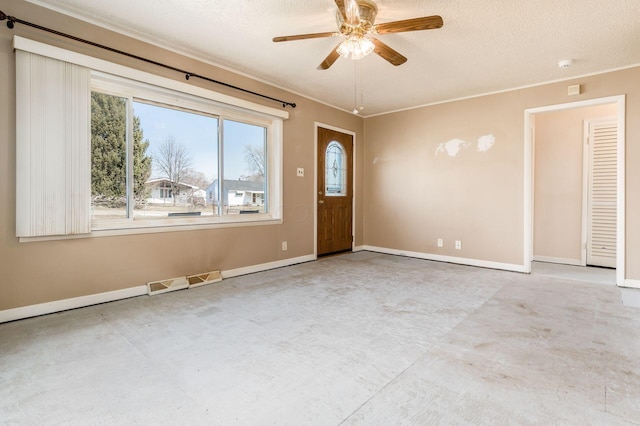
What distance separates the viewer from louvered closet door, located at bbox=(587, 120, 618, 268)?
4.44m

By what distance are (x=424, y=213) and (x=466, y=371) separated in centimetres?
367

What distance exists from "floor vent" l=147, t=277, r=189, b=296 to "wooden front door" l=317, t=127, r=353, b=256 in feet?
7.61

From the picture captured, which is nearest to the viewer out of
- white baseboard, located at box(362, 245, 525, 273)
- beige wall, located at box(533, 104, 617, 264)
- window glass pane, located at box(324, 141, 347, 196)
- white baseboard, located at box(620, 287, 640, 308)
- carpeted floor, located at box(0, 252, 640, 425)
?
carpeted floor, located at box(0, 252, 640, 425)

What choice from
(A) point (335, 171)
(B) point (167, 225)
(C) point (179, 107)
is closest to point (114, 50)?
(C) point (179, 107)

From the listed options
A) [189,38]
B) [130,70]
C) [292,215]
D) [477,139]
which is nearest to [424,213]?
[477,139]

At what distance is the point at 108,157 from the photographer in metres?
2.97

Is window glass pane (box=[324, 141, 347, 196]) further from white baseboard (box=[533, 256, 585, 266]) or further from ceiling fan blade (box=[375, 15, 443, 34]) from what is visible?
white baseboard (box=[533, 256, 585, 266])

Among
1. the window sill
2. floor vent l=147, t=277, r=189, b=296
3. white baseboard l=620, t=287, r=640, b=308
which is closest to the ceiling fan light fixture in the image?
the window sill

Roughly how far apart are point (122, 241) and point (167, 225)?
0.45 m

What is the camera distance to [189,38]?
10.1ft

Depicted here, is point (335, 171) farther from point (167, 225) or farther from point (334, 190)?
point (167, 225)

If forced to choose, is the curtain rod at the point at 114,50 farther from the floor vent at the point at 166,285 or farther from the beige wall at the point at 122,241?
the floor vent at the point at 166,285

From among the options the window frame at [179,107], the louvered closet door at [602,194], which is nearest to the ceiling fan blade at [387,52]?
the window frame at [179,107]

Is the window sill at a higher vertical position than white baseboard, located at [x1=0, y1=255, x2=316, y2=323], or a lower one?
higher
